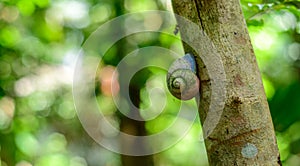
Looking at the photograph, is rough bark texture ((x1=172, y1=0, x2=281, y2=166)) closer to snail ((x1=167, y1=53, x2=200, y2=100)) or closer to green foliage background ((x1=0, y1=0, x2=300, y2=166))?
snail ((x1=167, y1=53, x2=200, y2=100))

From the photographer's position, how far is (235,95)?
1.41ft

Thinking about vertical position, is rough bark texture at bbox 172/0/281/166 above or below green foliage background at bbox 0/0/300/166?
above

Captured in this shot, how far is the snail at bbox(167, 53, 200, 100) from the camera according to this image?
0.43 metres

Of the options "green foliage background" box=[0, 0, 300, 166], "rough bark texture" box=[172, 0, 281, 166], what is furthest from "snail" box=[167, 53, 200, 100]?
"green foliage background" box=[0, 0, 300, 166]

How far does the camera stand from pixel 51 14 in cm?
165

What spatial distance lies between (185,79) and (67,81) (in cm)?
141

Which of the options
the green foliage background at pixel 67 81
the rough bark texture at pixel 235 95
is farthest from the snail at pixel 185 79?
the green foliage background at pixel 67 81

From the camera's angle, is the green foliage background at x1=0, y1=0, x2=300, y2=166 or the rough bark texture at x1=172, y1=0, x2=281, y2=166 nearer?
the rough bark texture at x1=172, y1=0, x2=281, y2=166

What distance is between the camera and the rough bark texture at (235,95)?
16.9 inches

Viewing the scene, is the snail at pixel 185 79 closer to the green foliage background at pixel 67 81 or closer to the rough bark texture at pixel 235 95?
the rough bark texture at pixel 235 95

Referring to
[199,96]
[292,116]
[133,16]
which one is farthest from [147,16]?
[199,96]

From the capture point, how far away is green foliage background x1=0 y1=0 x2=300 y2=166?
1340mm

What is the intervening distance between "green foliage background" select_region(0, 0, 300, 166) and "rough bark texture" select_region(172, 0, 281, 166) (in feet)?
2.36

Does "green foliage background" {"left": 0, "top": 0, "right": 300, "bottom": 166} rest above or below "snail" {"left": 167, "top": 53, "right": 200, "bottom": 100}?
below
